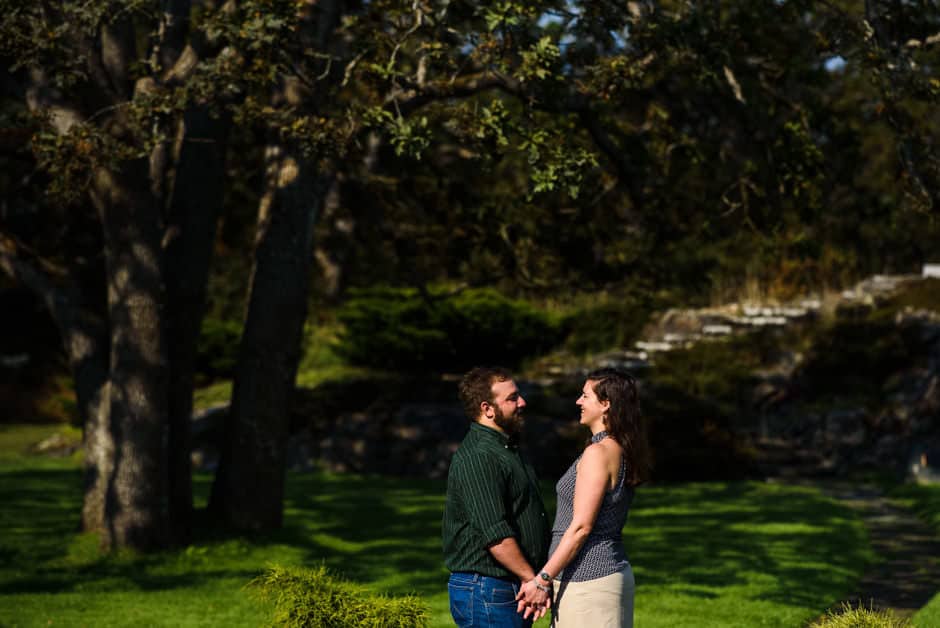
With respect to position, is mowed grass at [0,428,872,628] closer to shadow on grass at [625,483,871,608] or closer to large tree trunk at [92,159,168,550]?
shadow on grass at [625,483,871,608]

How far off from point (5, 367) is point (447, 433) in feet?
53.3

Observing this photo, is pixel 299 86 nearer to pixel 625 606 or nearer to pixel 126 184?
pixel 126 184

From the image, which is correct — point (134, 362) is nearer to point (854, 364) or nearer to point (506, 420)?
point (506, 420)

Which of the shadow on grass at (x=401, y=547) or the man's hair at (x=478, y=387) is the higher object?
the man's hair at (x=478, y=387)

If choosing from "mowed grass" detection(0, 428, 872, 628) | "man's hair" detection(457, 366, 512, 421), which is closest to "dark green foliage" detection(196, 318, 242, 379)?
"mowed grass" detection(0, 428, 872, 628)

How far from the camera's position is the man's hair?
5711 millimetres

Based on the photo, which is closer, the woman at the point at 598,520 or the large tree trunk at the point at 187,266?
the woman at the point at 598,520

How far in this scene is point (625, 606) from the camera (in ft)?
18.1

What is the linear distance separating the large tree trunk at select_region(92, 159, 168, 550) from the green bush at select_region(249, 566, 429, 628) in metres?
6.33

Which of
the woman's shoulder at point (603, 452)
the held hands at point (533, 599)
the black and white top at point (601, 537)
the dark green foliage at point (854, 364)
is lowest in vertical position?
the held hands at point (533, 599)

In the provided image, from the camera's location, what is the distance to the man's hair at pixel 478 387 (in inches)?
225

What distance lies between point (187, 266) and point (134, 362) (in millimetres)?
1452

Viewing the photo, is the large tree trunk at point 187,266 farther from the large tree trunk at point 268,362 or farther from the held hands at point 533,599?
the held hands at point 533,599

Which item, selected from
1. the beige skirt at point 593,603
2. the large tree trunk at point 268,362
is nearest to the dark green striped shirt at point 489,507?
the beige skirt at point 593,603
